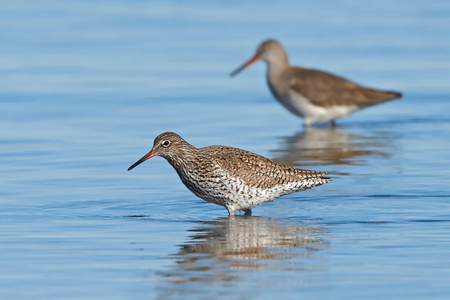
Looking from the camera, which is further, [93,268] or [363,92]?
[363,92]

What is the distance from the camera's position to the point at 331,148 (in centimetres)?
1404

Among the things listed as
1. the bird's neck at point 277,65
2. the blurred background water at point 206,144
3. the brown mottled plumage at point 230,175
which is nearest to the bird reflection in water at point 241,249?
the blurred background water at point 206,144

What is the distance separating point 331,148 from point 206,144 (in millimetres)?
1712

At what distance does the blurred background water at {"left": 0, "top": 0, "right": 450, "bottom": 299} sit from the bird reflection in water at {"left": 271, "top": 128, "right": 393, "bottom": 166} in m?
0.05

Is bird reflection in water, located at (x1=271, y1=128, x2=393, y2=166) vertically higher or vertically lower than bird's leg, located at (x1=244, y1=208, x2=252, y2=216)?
higher

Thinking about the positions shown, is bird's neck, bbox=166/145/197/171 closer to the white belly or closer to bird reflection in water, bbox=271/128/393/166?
bird reflection in water, bbox=271/128/393/166

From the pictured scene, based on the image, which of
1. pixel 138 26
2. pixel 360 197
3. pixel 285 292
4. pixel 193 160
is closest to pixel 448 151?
pixel 360 197

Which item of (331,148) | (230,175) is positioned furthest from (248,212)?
(331,148)

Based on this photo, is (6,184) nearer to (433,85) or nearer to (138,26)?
(433,85)

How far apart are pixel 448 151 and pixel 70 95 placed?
23.3 feet

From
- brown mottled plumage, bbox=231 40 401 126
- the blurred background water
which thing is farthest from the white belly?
the blurred background water

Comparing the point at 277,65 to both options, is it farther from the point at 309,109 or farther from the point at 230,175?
the point at 230,175

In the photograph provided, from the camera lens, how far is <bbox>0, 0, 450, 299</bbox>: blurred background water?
7.53 meters

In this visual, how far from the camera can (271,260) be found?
7.95 m
